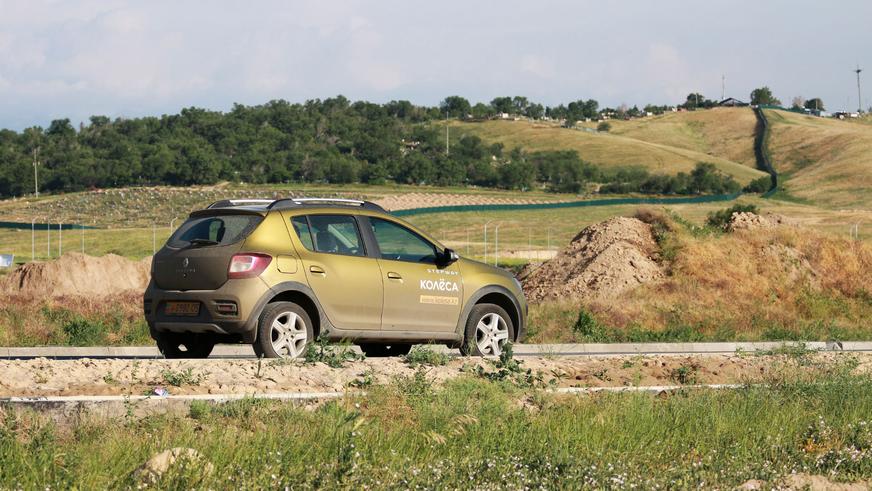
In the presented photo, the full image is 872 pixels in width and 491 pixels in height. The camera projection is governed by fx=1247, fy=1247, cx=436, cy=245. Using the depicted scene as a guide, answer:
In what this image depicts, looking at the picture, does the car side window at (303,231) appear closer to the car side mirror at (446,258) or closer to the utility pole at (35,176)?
the car side mirror at (446,258)

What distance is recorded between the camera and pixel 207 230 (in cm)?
1339

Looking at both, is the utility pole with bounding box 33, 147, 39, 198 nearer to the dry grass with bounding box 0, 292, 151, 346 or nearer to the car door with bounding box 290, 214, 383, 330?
the dry grass with bounding box 0, 292, 151, 346

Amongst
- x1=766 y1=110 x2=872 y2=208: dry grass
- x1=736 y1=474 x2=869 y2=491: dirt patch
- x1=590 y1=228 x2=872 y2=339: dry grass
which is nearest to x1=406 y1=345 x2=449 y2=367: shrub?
x1=736 y1=474 x2=869 y2=491: dirt patch

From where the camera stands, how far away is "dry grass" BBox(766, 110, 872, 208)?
12650cm

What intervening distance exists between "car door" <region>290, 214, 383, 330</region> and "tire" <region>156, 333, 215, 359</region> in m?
1.42

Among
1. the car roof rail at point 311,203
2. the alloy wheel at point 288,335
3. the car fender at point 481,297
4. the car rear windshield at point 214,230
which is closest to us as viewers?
the alloy wheel at point 288,335

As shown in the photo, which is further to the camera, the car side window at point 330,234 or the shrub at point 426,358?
the car side window at point 330,234

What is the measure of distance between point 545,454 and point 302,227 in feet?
17.9

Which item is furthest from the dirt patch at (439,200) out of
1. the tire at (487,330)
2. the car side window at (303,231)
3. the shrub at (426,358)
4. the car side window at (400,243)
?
the shrub at (426,358)

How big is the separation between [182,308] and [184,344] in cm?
93

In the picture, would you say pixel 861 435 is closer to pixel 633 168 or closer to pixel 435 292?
pixel 435 292

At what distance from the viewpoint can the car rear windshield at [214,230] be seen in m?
13.1

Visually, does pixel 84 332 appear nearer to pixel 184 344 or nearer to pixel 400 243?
pixel 184 344

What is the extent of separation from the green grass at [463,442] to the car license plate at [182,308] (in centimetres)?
312
